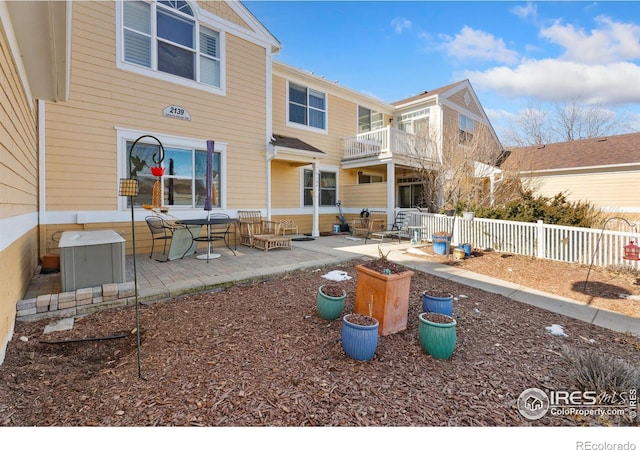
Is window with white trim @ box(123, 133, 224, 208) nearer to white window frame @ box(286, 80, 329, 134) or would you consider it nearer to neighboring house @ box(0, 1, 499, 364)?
neighboring house @ box(0, 1, 499, 364)

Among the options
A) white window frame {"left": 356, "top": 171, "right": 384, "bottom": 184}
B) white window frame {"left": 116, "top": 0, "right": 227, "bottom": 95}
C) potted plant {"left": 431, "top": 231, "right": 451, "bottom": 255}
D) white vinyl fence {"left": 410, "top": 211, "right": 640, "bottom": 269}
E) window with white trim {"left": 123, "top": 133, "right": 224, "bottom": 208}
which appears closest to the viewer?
white vinyl fence {"left": 410, "top": 211, "right": 640, "bottom": 269}

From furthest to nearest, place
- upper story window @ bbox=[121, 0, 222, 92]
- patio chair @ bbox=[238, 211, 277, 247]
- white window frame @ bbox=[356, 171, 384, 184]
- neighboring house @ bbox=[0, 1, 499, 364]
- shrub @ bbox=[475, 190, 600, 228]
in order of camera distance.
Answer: white window frame @ bbox=[356, 171, 384, 184] < patio chair @ bbox=[238, 211, 277, 247] < shrub @ bbox=[475, 190, 600, 228] < upper story window @ bbox=[121, 0, 222, 92] < neighboring house @ bbox=[0, 1, 499, 364]

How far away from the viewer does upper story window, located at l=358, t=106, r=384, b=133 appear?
12.9 metres

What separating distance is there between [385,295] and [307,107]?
953cm

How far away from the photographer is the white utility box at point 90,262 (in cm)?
355

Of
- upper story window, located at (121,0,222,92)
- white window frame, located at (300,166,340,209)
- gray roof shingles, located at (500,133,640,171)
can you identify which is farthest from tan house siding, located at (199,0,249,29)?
gray roof shingles, located at (500,133,640,171)

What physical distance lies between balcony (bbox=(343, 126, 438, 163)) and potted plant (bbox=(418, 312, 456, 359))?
343 inches

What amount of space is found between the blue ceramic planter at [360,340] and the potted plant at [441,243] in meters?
5.63

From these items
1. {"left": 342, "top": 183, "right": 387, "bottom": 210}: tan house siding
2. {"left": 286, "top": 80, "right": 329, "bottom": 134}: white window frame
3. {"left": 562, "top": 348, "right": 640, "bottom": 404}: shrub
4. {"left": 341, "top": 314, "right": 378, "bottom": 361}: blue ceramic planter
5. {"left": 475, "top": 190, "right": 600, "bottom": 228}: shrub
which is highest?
{"left": 286, "top": 80, "right": 329, "bottom": 134}: white window frame

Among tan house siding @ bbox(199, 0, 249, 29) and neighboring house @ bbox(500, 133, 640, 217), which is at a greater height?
tan house siding @ bbox(199, 0, 249, 29)

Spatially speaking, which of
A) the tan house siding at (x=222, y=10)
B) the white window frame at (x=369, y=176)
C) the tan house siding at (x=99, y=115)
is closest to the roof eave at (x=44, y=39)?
the tan house siding at (x=99, y=115)

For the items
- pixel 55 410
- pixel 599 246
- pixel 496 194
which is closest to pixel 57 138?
pixel 55 410

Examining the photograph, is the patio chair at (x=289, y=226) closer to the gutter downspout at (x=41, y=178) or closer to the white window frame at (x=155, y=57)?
the white window frame at (x=155, y=57)

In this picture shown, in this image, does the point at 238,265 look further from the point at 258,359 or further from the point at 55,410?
the point at 55,410
